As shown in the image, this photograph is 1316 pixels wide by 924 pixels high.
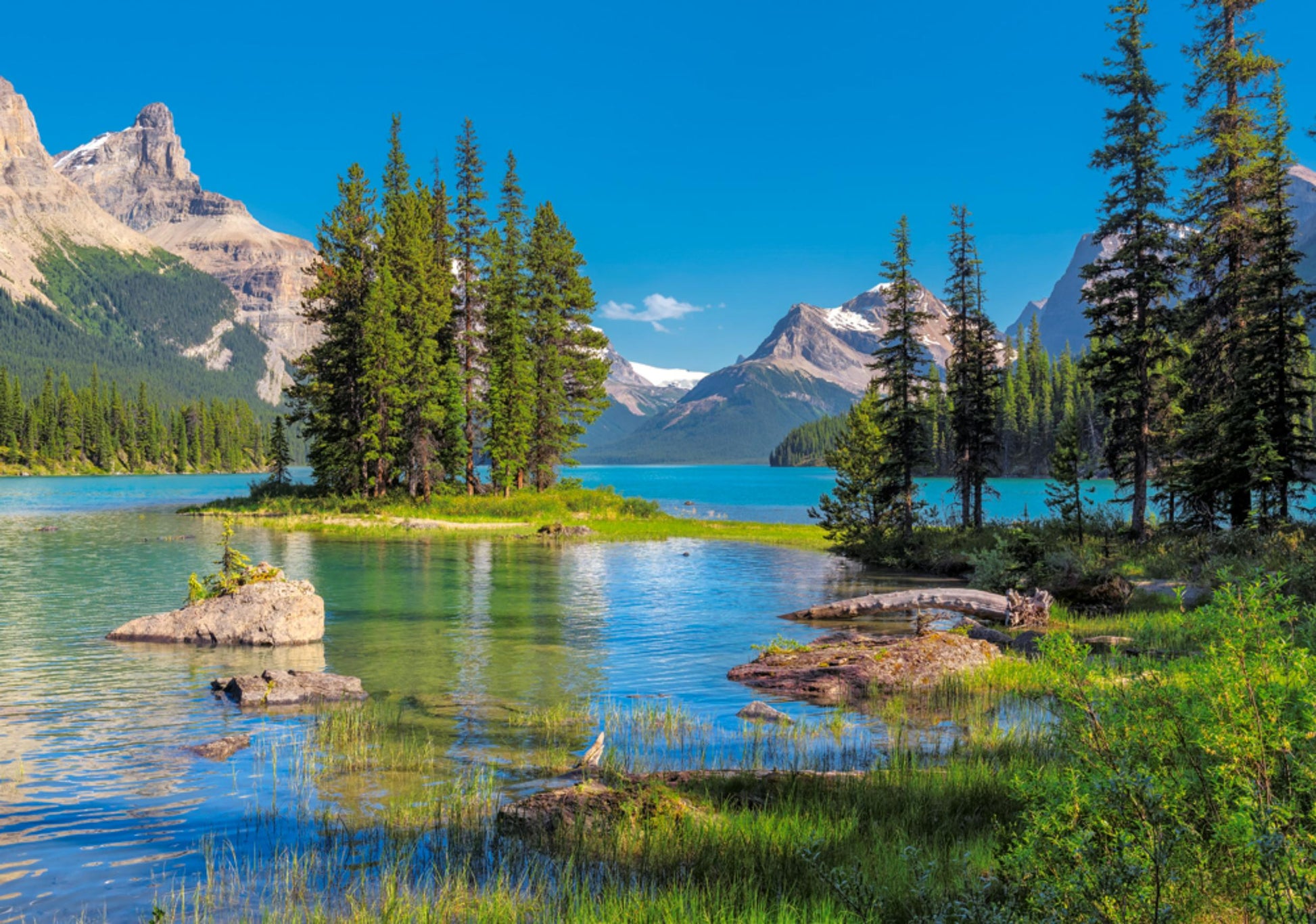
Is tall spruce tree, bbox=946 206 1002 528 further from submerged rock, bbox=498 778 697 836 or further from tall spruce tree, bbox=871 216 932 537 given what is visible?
submerged rock, bbox=498 778 697 836

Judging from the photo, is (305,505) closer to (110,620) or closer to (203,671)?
(110,620)

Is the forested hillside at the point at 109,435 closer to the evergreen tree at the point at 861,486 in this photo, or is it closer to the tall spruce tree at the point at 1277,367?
the evergreen tree at the point at 861,486

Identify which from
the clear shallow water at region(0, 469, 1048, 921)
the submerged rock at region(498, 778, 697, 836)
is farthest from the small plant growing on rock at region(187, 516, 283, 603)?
the submerged rock at region(498, 778, 697, 836)

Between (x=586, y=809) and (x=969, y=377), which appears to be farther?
(x=969, y=377)

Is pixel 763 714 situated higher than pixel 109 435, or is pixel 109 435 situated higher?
pixel 109 435

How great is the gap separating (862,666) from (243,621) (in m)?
14.8

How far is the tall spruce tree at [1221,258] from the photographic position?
2756 cm

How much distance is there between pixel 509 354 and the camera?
203 ft

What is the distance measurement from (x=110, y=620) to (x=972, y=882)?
23340 millimetres

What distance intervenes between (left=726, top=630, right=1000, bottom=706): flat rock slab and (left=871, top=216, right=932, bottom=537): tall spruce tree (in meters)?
22.7

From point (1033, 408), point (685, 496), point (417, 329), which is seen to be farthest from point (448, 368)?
point (1033, 408)

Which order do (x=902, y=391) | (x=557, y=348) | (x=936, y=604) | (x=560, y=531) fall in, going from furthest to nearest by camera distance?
(x=557, y=348) → (x=560, y=531) → (x=902, y=391) → (x=936, y=604)

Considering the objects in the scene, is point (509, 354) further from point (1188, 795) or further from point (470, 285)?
point (1188, 795)

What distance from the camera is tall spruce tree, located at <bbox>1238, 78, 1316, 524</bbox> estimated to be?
25.4 m
